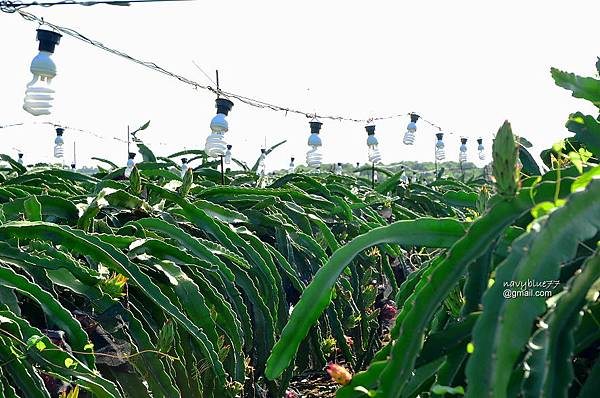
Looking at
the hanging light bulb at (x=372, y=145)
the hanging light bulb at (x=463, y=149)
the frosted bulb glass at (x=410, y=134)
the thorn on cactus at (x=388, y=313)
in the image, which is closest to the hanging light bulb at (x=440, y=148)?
the hanging light bulb at (x=463, y=149)

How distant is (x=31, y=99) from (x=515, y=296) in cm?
302

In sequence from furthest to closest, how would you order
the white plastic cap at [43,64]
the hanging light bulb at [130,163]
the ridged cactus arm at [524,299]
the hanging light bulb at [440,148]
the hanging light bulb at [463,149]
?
1. the hanging light bulb at [463,149]
2. the hanging light bulb at [440,148]
3. the white plastic cap at [43,64]
4. the hanging light bulb at [130,163]
5. the ridged cactus arm at [524,299]

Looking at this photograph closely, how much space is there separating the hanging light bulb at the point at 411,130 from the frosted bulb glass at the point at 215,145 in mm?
4042

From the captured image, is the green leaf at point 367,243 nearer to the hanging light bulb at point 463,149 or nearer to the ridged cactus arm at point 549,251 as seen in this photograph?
the ridged cactus arm at point 549,251

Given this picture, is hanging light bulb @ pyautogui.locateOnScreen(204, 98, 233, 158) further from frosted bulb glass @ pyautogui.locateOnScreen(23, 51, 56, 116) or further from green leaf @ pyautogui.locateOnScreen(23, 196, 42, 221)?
green leaf @ pyautogui.locateOnScreen(23, 196, 42, 221)

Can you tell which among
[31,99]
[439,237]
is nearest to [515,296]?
[439,237]

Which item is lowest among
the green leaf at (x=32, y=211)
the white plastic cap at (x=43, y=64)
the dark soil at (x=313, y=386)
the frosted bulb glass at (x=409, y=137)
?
the dark soil at (x=313, y=386)

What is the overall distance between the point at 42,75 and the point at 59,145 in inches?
172

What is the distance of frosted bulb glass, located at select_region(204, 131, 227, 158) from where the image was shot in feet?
11.5

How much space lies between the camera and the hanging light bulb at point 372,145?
546 centimetres

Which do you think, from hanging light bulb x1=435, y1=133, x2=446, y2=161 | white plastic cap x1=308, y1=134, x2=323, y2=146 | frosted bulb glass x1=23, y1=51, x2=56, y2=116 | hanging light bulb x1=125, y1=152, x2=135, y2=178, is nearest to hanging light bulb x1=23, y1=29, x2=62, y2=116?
frosted bulb glass x1=23, y1=51, x2=56, y2=116

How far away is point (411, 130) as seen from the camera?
7.39m

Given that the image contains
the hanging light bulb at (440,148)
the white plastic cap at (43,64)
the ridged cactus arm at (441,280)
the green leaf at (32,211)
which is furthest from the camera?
the hanging light bulb at (440,148)

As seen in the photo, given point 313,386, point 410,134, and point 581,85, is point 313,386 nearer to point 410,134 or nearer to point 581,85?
point 581,85
